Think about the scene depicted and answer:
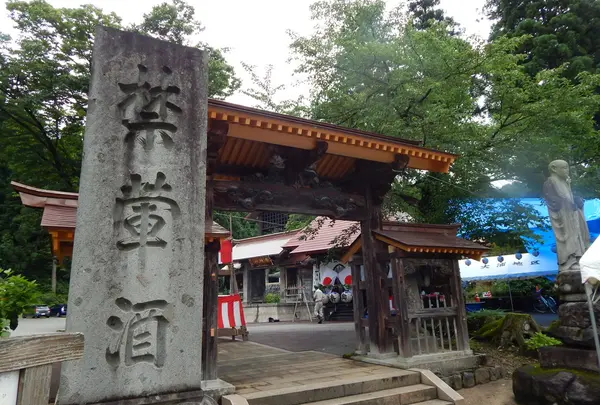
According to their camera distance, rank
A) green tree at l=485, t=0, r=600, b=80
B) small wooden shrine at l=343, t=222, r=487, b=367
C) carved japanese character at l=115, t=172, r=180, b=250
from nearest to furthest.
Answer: carved japanese character at l=115, t=172, r=180, b=250 → small wooden shrine at l=343, t=222, r=487, b=367 → green tree at l=485, t=0, r=600, b=80

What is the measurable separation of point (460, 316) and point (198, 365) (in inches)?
255

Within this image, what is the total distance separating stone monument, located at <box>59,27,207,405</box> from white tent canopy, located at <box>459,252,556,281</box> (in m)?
14.0

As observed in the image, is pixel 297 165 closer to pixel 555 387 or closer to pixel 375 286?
pixel 375 286

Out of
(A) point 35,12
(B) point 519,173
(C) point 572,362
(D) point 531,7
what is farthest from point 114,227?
(D) point 531,7

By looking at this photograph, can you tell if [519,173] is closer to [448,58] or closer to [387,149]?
[448,58]

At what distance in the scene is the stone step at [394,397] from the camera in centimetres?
582

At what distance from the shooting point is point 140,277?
3279 mm

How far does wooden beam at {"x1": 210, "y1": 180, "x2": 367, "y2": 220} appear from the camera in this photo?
23.5 ft

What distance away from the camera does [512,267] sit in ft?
53.2

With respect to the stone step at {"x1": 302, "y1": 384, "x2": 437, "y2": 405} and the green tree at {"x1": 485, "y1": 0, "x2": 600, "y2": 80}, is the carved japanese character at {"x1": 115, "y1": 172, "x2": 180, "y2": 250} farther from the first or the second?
the green tree at {"x1": 485, "y1": 0, "x2": 600, "y2": 80}

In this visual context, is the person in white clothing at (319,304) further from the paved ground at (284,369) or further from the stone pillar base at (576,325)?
the stone pillar base at (576,325)

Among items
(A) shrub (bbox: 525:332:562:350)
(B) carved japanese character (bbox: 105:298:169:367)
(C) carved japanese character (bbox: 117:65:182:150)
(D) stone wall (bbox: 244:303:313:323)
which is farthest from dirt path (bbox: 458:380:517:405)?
(D) stone wall (bbox: 244:303:313:323)

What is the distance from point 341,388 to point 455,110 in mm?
8039

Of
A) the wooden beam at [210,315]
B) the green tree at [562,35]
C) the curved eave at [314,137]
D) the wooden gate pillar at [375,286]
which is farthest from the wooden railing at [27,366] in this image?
the green tree at [562,35]
